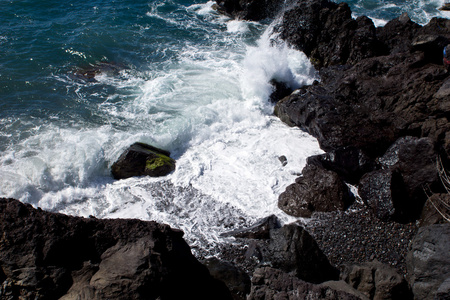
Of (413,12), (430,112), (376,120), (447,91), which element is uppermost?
(413,12)

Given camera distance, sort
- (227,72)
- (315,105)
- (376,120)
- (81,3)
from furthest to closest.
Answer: (81,3) → (227,72) → (315,105) → (376,120)

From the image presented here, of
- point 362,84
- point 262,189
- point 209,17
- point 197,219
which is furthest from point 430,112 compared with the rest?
point 209,17

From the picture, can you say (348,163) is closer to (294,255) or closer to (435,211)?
(435,211)

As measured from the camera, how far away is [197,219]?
8.78m

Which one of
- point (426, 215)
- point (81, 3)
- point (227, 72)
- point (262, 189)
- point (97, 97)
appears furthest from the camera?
point (81, 3)

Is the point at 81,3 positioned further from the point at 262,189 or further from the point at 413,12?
the point at 413,12

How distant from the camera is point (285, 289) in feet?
16.7

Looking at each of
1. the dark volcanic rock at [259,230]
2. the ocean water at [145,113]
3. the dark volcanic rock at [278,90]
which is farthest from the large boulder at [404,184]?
the dark volcanic rock at [278,90]

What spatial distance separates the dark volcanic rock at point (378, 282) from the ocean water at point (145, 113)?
2456 mm

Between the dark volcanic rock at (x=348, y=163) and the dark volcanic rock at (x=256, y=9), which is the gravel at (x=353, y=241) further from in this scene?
the dark volcanic rock at (x=256, y=9)

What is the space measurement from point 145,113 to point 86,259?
9.21 meters

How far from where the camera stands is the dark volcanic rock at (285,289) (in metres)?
4.91

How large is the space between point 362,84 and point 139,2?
17.9 metres

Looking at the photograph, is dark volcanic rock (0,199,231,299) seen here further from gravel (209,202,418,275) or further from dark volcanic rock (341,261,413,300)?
dark volcanic rock (341,261,413,300)
